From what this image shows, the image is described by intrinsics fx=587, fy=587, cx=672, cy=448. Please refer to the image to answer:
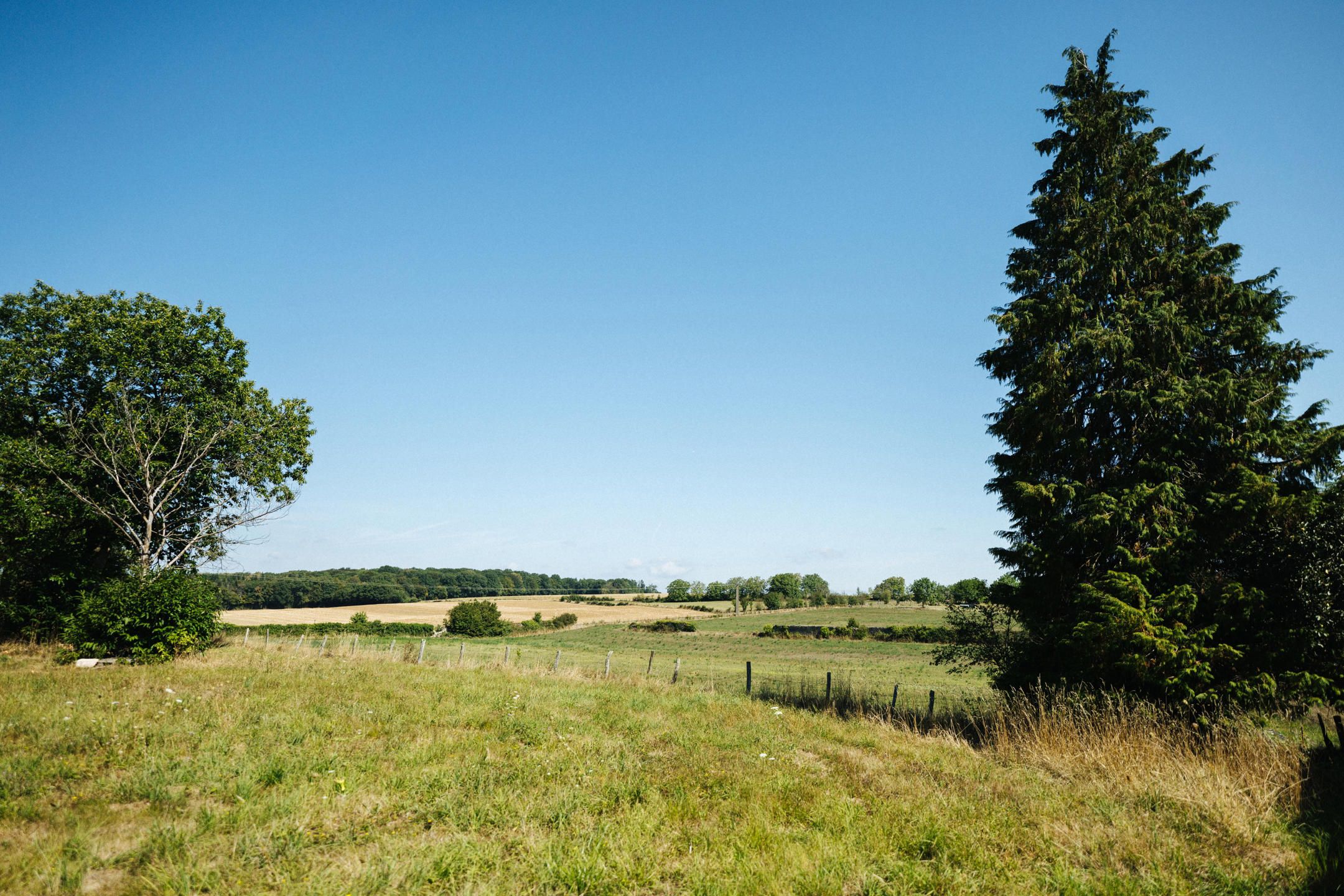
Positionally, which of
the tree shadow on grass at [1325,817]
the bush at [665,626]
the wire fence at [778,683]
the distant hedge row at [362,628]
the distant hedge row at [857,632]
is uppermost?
the tree shadow on grass at [1325,817]

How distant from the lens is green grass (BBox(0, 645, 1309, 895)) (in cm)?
517

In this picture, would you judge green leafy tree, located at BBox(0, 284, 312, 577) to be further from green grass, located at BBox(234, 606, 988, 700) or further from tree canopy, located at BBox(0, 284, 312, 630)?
green grass, located at BBox(234, 606, 988, 700)

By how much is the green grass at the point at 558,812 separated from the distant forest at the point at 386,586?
5925cm

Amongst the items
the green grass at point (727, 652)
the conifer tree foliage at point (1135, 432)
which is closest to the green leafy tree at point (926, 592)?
the green grass at point (727, 652)

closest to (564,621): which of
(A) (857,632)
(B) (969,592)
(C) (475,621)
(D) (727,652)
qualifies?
(C) (475,621)

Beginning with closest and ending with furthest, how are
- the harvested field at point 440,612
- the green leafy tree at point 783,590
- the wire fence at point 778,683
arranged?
the wire fence at point 778,683, the harvested field at point 440,612, the green leafy tree at point 783,590

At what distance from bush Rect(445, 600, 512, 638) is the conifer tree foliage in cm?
5799

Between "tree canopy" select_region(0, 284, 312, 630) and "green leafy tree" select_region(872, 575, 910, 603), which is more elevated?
"tree canopy" select_region(0, 284, 312, 630)

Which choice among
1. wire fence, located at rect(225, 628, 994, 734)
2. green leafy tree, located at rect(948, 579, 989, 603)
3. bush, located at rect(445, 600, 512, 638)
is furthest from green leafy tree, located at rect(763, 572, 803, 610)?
wire fence, located at rect(225, 628, 994, 734)

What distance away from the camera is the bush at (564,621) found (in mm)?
77125

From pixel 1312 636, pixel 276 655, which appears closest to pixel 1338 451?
pixel 1312 636

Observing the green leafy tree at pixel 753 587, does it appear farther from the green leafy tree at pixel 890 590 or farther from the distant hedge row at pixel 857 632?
the distant hedge row at pixel 857 632

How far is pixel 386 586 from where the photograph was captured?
103125 millimetres

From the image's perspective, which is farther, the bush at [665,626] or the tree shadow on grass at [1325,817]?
the bush at [665,626]
